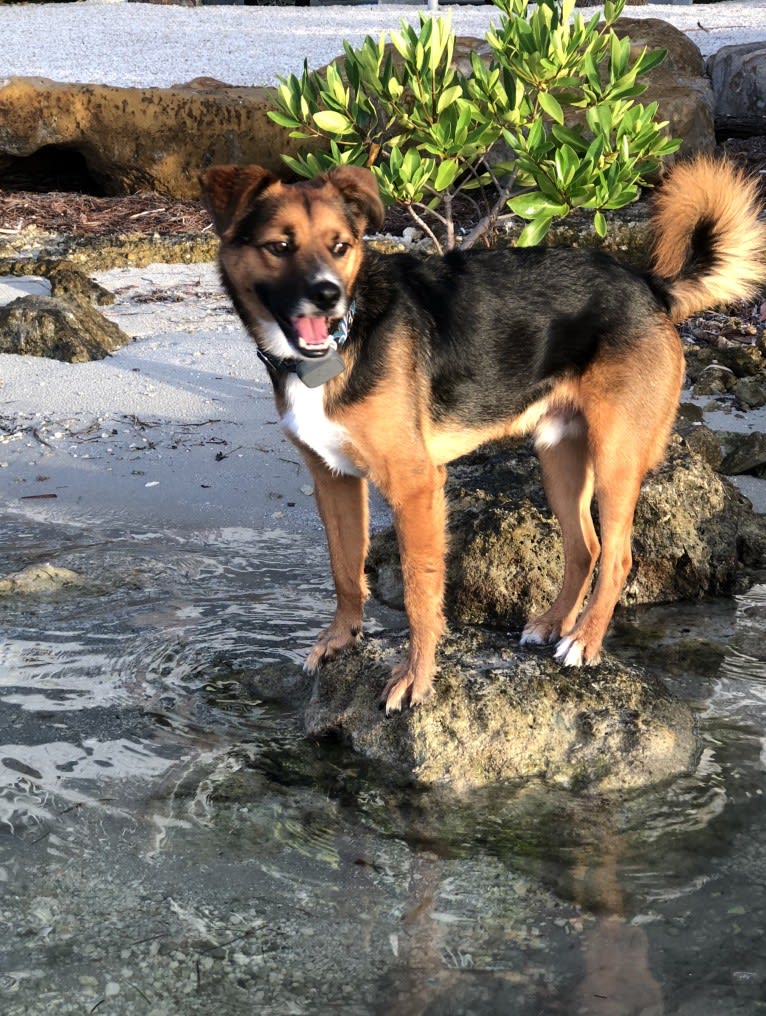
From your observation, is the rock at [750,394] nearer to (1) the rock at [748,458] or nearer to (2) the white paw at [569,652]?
(1) the rock at [748,458]

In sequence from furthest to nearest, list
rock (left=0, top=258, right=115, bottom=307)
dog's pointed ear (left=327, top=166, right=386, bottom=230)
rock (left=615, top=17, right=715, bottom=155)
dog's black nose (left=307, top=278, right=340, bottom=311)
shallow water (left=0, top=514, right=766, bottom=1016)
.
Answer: rock (left=615, top=17, right=715, bottom=155), rock (left=0, top=258, right=115, bottom=307), dog's pointed ear (left=327, top=166, right=386, bottom=230), dog's black nose (left=307, top=278, right=340, bottom=311), shallow water (left=0, top=514, right=766, bottom=1016)

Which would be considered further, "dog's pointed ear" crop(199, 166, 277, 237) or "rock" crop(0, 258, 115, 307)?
"rock" crop(0, 258, 115, 307)

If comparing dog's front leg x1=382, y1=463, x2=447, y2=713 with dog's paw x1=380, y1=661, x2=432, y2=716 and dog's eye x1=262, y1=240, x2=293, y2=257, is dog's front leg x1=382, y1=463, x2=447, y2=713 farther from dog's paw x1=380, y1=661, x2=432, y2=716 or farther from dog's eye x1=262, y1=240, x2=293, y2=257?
dog's eye x1=262, y1=240, x2=293, y2=257

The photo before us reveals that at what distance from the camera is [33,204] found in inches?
462

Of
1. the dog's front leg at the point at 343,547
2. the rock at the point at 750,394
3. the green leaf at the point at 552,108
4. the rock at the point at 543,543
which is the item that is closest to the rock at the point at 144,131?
the rock at the point at 750,394

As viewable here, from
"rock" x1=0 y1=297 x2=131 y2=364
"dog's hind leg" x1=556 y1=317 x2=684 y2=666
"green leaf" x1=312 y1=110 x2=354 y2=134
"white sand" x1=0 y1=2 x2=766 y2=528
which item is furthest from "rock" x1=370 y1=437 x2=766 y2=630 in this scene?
"rock" x1=0 y1=297 x2=131 y2=364

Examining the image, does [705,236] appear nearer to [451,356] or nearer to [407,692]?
[451,356]

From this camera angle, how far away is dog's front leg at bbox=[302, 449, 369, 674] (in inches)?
185

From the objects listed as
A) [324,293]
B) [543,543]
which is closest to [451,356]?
[324,293]

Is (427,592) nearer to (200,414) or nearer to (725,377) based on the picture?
(200,414)

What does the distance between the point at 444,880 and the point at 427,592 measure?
3.56 ft

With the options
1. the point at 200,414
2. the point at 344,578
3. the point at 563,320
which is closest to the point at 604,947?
the point at 344,578

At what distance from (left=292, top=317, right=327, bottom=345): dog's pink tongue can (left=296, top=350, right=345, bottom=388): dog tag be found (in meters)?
0.06

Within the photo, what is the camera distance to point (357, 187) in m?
4.42
